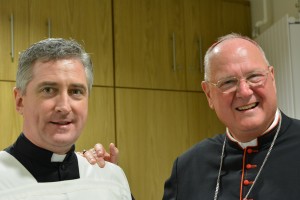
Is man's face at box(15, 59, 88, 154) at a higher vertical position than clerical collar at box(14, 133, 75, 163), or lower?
higher

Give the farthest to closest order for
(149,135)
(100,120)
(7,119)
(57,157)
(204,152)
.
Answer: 1. (149,135)
2. (100,120)
3. (7,119)
4. (204,152)
5. (57,157)

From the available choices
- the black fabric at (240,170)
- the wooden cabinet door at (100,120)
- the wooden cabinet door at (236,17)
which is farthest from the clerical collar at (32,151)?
the wooden cabinet door at (236,17)

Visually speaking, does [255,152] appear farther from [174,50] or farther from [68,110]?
[174,50]

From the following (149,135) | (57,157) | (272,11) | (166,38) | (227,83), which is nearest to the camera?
(57,157)

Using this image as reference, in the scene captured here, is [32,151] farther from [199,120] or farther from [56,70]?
[199,120]

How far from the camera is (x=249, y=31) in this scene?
374cm

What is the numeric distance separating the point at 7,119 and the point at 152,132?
1002mm

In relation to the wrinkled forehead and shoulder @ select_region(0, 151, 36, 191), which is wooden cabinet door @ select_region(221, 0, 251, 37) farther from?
shoulder @ select_region(0, 151, 36, 191)

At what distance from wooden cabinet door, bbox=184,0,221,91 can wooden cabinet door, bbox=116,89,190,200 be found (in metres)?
0.20

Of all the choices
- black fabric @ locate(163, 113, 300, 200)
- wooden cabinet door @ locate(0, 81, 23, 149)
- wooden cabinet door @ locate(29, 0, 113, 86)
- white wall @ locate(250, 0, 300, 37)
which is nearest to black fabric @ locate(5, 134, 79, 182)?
black fabric @ locate(163, 113, 300, 200)

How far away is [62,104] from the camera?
1518 millimetres

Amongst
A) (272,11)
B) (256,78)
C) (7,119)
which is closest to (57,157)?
(256,78)

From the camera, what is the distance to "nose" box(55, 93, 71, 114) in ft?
4.97

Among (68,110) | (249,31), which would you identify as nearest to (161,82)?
(249,31)
